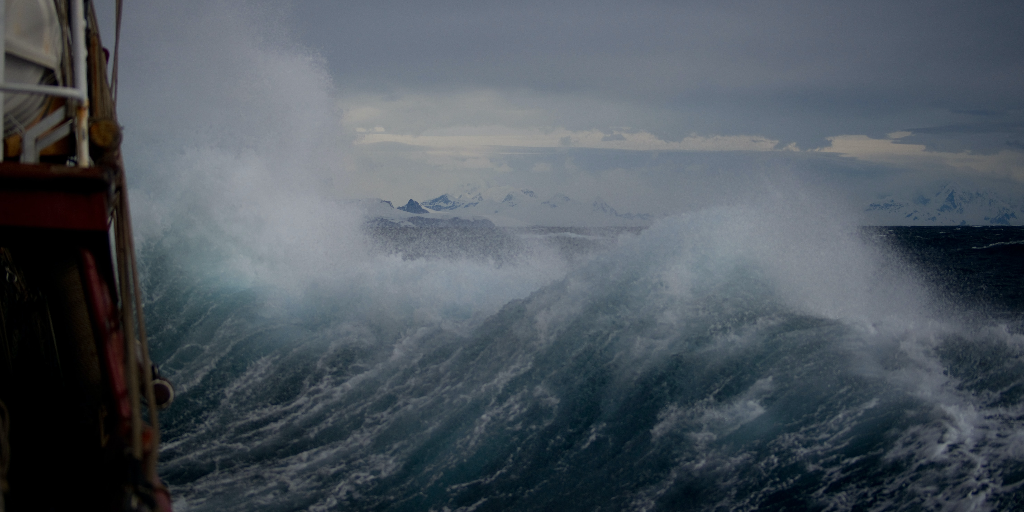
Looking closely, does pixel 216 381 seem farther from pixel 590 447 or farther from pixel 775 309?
pixel 775 309

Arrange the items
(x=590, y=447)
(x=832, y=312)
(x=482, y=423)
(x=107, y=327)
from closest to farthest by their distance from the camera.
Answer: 1. (x=107, y=327)
2. (x=590, y=447)
3. (x=482, y=423)
4. (x=832, y=312)

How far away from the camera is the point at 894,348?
7.84 metres

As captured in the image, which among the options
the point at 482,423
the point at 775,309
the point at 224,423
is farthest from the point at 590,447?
the point at 224,423

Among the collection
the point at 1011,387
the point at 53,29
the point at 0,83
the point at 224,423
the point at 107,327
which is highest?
the point at 53,29

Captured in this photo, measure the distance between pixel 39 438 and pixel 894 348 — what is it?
934 cm

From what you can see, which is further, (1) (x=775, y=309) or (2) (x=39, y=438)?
(1) (x=775, y=309)

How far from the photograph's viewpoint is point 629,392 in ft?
27.6

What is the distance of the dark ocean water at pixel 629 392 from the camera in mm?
6289

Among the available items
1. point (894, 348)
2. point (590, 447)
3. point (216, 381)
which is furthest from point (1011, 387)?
point (216, 381)

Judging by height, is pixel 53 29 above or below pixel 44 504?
above

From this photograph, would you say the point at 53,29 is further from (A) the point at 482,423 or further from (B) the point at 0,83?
(A) the point at 482,423

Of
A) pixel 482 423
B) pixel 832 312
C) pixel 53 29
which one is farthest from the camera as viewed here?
pixel 832 312

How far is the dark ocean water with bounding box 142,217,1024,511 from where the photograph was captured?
20.6 feet

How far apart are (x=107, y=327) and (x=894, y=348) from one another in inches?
347
